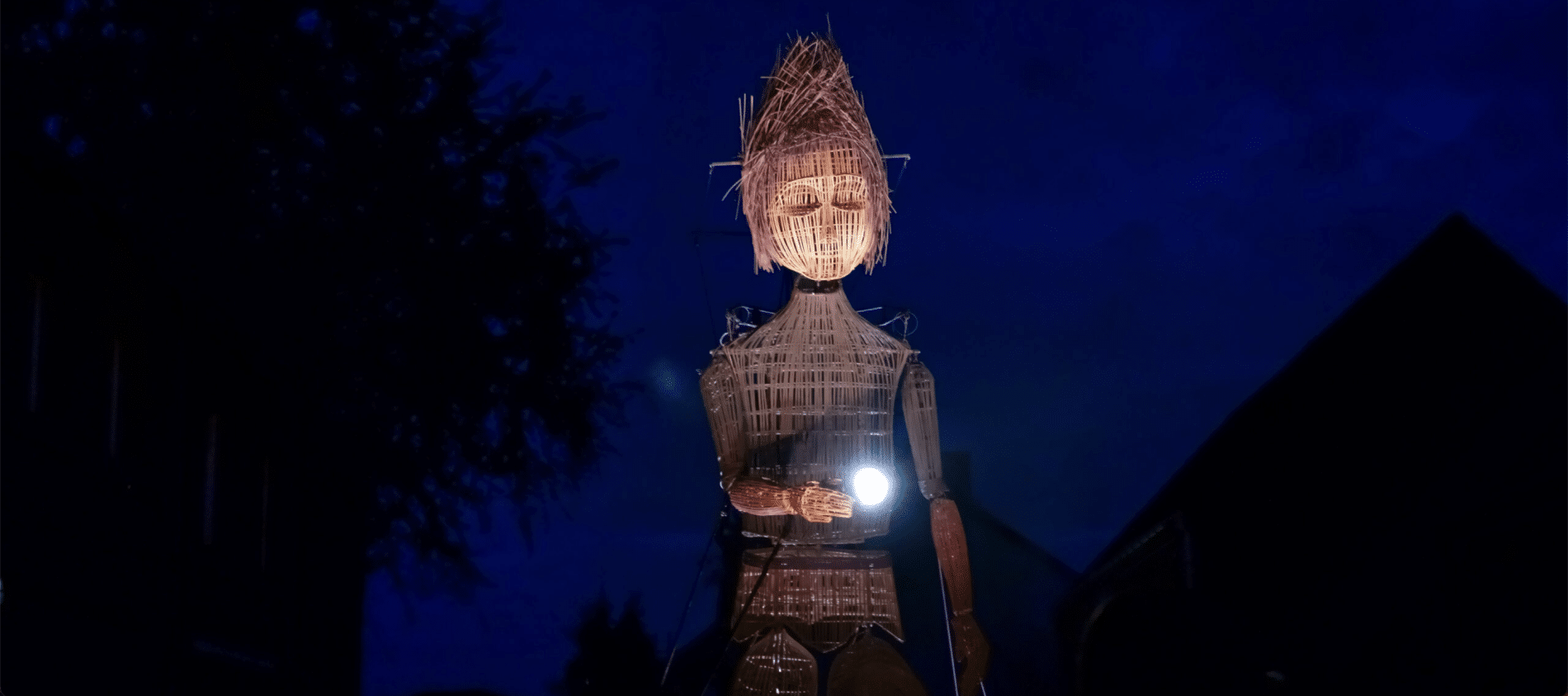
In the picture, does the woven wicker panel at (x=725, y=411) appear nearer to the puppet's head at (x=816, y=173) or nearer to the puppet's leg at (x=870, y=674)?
the puppet's head at (x=816, y=173)

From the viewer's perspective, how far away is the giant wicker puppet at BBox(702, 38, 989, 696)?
295 centimetres

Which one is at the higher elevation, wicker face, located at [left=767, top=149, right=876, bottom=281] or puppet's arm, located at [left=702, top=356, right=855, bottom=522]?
wicker face, located at [left=767, top=149, right=876, bottom=281]

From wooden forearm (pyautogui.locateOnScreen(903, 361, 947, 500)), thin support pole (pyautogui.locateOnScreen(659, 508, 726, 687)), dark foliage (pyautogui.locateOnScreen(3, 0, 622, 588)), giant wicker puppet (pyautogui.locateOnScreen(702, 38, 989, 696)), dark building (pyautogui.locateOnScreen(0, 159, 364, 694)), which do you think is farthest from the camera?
dark foliage (pyautogui.locateOnScreen(3, 0, 622, 588))

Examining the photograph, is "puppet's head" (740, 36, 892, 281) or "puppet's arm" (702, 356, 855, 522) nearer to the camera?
"puppet's arm" (702, 356, 855, 522)

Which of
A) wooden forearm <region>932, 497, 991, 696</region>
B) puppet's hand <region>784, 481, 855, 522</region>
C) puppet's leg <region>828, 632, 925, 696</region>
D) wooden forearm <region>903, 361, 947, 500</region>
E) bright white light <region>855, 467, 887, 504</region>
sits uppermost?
wooden forearm <region>903, 361, 947, 500</region>

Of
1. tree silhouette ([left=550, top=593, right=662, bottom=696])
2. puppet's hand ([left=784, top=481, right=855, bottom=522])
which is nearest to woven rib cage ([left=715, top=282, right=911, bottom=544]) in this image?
puppet's hand ([left=784, top=481, right=855, bottom=522])

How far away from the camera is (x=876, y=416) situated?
307 centimetres

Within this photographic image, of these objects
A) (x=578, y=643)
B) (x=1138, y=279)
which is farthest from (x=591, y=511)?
(x=1138, y=279)

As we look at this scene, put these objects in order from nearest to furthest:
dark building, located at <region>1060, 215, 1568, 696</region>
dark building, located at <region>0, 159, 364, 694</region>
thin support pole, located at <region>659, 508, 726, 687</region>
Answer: dark building, located at <region>1060, 215, 1568, 696</region> < dark building, located at <region>0, 159, 364, 694</region> < thin support pole, located at <region>659, 508, 726, 687</region>

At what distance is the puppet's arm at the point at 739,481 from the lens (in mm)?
2857

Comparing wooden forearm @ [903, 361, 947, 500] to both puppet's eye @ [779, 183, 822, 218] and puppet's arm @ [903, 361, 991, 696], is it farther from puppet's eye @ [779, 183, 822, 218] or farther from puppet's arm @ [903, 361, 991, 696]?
puppet's eye @ [779, 183, 822, 218]

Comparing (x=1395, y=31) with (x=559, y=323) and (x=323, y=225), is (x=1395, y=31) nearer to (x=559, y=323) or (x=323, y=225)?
(x=559, y=323)

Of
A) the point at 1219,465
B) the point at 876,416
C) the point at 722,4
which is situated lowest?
the point at 1219,465

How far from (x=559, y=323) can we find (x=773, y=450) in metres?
0.98
